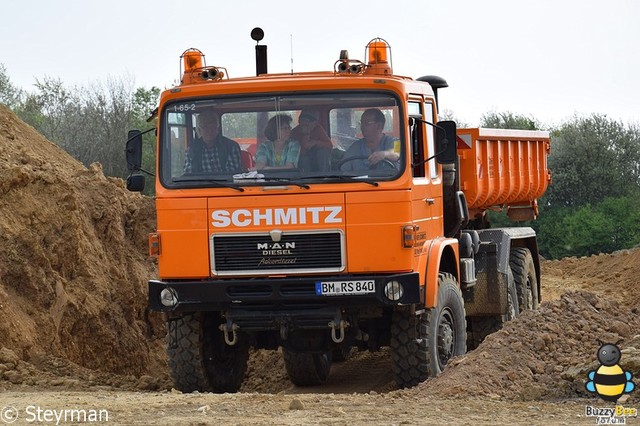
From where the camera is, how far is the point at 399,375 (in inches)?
460

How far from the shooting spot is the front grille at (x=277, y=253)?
11.1 meters

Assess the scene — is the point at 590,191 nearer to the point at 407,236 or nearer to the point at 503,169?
the point at 503,169

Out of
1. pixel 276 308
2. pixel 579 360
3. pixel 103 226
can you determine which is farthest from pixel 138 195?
pixel 579 360

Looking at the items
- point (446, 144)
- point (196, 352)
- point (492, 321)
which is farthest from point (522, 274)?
point (196, 352)

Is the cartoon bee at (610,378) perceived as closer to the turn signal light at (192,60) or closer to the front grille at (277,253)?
the front grille at (277,253)

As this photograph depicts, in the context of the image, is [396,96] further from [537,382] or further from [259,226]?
[537,382]

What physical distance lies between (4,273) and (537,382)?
6877mm

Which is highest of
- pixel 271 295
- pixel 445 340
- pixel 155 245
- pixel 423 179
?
pixel 423 179

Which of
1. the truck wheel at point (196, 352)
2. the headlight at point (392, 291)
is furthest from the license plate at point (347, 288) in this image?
the truck wheel at point (196, 352)

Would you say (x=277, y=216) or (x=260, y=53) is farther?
(x=260, y=53)

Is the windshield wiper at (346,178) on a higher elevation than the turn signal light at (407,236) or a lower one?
higher

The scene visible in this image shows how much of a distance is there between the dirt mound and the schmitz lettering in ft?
12.5

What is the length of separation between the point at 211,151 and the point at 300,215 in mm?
1085

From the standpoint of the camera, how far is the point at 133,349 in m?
15.3
